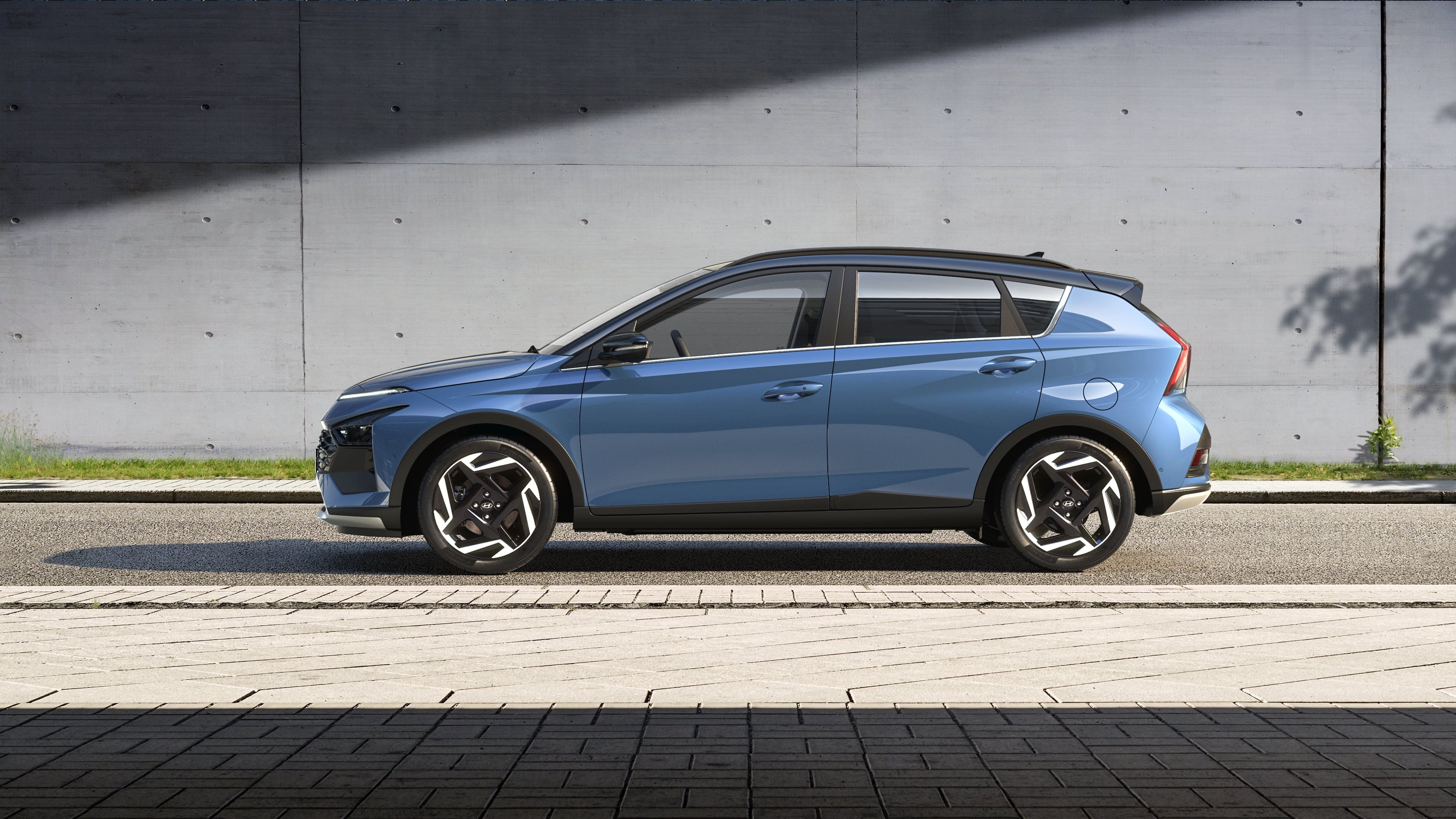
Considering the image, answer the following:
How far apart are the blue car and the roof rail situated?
6 cm

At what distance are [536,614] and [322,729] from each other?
1.97 meters

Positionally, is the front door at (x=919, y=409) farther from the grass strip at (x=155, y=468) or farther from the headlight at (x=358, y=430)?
the grass strip at (x=155, y=468)

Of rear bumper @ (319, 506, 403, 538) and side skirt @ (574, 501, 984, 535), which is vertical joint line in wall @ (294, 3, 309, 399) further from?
side skirt @ (574, 501, 984, 535)

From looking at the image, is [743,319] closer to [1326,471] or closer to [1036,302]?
[1036,302]

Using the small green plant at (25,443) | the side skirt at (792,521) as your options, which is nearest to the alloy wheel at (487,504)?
the side skirt at (792,521)

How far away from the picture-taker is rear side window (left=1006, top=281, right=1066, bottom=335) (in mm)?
7277

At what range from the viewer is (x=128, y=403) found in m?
15.5

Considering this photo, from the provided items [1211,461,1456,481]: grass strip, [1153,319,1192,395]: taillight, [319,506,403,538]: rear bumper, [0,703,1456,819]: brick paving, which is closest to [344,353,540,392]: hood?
[319,506,403,538]: rear bumper

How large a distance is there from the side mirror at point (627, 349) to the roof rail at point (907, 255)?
757 millimetres

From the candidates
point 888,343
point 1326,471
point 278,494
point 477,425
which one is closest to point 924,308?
point 888,343

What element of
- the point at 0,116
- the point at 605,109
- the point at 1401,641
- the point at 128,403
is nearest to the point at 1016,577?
the point at 1401,641

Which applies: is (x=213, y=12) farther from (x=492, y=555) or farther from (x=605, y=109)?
(x=492, y=555)

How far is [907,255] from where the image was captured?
7449 millimetres

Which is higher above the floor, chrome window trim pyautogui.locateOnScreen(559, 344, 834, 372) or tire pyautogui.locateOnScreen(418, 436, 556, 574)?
chrome window trim pyautogui.locateOnScreen(559, 344, 834, 372)
